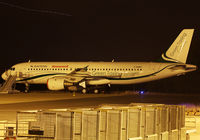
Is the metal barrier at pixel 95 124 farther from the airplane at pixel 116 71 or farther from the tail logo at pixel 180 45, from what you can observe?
the tail logo at pixel 180 45

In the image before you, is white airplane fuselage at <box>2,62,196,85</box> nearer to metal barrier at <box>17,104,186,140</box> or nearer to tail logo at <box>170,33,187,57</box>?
tail logo at <box>170,33,187,57</box>

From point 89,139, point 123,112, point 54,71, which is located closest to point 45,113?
point 89,139

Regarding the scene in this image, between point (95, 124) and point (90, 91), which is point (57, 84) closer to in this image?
point (90, 91)

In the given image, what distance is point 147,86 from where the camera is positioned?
2119 inches

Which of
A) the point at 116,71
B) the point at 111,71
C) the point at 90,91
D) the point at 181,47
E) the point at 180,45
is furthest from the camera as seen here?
the point at 90,91

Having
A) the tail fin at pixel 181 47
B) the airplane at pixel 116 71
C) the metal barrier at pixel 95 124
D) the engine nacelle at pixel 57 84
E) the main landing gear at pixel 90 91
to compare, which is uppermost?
the tail fin at pixel 181 47

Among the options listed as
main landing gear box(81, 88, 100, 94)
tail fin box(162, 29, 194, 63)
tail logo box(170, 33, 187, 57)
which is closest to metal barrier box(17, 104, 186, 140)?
tail fin box(162, 29, 194, 63)

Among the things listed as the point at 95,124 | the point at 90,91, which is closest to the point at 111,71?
the point at 90,91

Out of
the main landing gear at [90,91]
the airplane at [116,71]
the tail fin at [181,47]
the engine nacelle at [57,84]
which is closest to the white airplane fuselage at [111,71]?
the airplane at [116,71]

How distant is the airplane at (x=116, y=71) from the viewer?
3628 cm

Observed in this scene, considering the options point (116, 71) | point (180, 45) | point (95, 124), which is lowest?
point (95, 124)

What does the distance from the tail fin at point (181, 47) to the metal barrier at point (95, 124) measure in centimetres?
2774

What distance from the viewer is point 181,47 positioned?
37.3 m

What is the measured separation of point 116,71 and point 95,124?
29901mm
